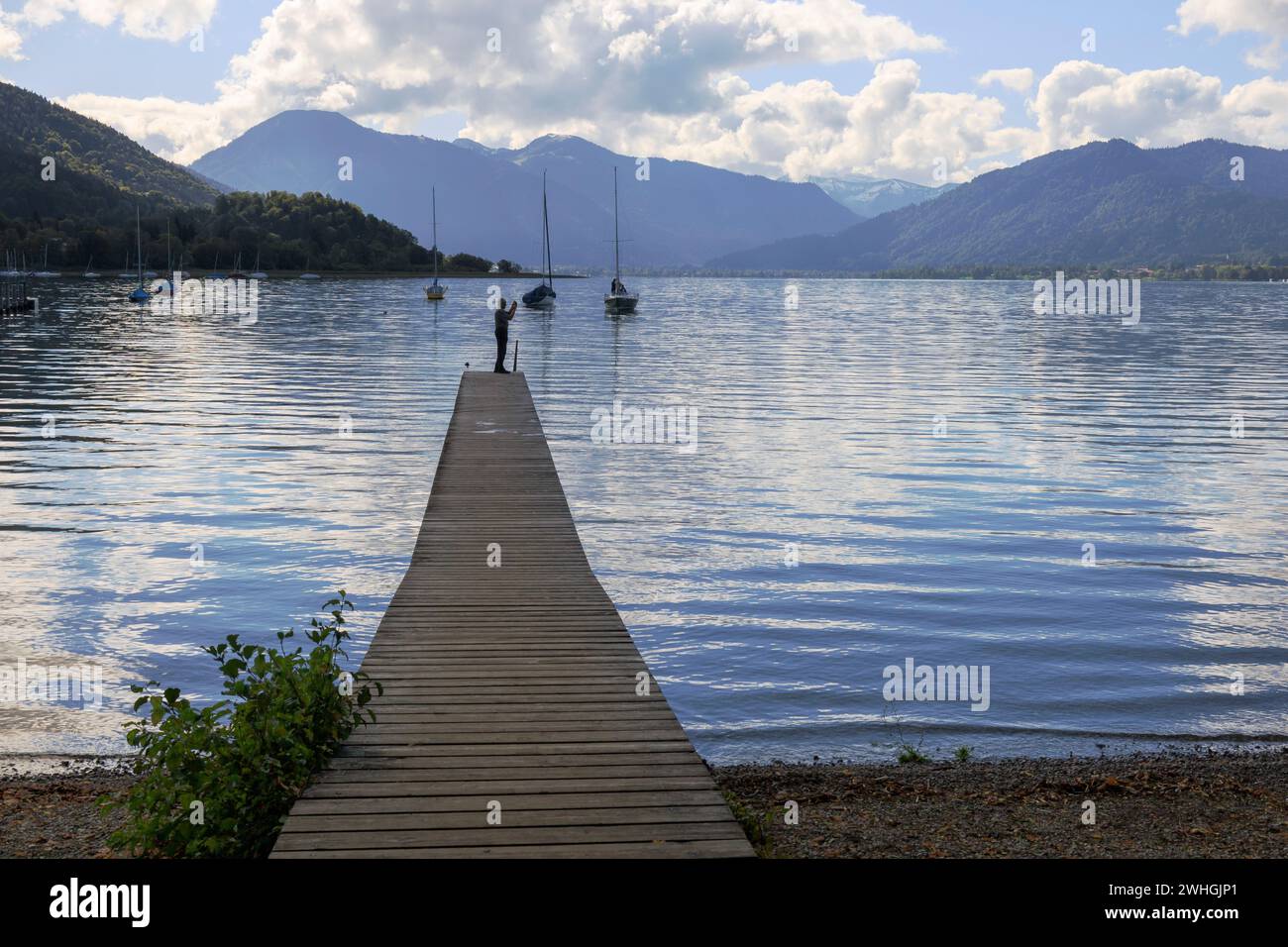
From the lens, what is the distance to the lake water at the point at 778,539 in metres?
12.4

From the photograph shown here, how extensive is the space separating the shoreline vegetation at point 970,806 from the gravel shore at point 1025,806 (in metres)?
0.01

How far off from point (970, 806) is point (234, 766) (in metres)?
5.24

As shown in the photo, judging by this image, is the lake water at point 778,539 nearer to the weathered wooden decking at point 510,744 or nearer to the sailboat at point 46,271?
the weathered wooden decking at point 510,744

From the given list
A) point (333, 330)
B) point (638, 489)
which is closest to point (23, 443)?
point (638, 489)

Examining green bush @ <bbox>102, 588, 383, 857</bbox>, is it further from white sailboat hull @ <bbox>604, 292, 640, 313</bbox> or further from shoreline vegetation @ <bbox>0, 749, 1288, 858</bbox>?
white sailboat hull @ <bbox>604, 292, 640, 313</bbox>

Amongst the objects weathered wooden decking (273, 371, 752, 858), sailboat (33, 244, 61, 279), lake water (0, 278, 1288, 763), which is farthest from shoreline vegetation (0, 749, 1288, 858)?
sailboat (33, 244, 61, 279)

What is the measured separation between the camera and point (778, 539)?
19922mm

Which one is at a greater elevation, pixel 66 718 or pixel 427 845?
pixel 427 845

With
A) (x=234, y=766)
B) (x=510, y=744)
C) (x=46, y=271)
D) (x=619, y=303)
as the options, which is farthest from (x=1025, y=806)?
(x=46, y=271)

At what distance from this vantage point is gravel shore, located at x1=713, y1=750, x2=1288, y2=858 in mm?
8148
